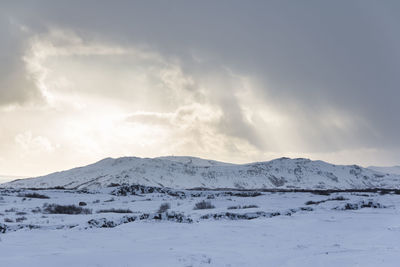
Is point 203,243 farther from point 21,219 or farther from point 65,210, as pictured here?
point 65,210

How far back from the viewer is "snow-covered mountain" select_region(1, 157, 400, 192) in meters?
158

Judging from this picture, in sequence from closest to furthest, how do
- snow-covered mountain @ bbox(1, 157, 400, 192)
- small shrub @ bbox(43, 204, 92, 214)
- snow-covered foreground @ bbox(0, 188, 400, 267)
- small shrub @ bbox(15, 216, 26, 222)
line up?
snow-covered foreground @ bbox(0, 188, 400, 267), small shrub @ bbox(15, 216, 26, 222), small shrub @ bbox(43, 204, 92, 214), snow-covered mountain @ bbox(1, 157, 400, 192)

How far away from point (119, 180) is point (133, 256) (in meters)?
143

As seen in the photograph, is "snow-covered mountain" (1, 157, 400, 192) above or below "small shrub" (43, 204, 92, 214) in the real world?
above

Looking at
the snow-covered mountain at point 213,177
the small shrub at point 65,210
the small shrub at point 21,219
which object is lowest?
the small shrub at point 21,219

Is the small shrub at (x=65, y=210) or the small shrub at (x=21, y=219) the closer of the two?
the small shrub at (x=21, y=219)

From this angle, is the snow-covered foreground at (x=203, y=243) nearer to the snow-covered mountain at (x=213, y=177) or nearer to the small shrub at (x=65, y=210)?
the small shrub at (x=65, y=210)

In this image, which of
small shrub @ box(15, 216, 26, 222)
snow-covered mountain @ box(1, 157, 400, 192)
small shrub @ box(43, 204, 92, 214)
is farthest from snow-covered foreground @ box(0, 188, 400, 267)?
snow-covered mountain @ box(1, 157, 400, 192)

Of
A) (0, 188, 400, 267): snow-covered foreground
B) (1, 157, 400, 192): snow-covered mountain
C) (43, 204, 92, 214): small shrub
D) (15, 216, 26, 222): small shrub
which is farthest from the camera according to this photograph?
(1, 157, 400, 192): snow-covered mountain

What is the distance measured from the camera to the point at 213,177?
170625 mm

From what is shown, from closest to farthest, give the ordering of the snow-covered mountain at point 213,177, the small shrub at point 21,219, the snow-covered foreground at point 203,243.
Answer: the snow-covered foreground at point 203,243
the small shrub at point 21,219
the snow-covered mountain at point 213,177

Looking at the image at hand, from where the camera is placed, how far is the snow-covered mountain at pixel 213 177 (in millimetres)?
158000

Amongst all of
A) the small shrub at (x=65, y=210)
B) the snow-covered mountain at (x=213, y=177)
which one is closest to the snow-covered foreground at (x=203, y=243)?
the small shrub at (x=65, y=210)

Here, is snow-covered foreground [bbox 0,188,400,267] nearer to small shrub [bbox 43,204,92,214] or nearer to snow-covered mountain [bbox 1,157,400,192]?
small shrub [bbox 43,204,92,214]
